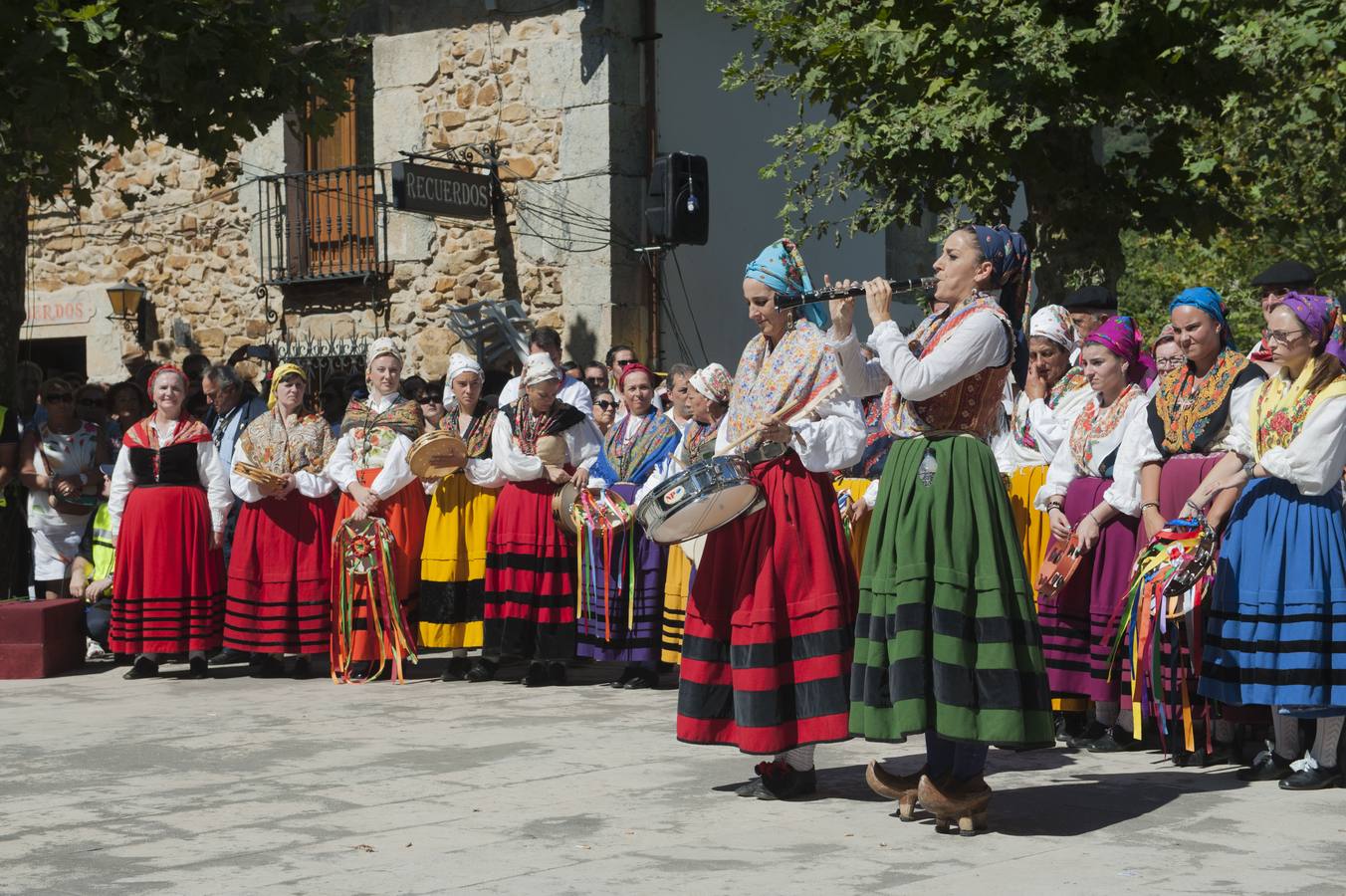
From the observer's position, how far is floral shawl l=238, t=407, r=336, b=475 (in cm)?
959

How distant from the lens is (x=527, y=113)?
14672 millimetres

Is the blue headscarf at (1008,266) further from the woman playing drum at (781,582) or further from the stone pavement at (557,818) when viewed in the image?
the stone pavement at (557,818)

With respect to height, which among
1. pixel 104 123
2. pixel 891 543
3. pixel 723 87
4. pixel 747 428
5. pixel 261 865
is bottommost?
pixel 261 865

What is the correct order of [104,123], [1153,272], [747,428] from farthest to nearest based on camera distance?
[1153,272], [104,123], [747,428]

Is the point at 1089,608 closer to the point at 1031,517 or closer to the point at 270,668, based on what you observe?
the point at 1031,517

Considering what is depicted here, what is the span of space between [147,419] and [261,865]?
5374 mm

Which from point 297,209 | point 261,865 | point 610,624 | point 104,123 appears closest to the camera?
point 261,865

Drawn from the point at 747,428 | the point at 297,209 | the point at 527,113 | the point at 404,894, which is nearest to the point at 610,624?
the point at 747,428

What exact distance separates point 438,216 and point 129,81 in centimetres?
508

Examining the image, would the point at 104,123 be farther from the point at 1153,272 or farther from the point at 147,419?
the point at 1153,272

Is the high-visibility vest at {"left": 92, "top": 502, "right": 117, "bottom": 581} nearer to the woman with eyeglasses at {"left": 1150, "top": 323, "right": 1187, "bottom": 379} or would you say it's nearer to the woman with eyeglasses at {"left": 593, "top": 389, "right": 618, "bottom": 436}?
the woman with eyeglasses at {"left": 593, "top": 389, "right": 618, "bottom": 436}

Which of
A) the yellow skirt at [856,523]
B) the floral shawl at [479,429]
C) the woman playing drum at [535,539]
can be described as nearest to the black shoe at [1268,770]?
the yellow skirt at [856,523]

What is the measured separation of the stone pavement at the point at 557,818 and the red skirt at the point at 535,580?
4.25 feet

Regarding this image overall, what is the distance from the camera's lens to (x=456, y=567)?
948 cm
